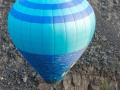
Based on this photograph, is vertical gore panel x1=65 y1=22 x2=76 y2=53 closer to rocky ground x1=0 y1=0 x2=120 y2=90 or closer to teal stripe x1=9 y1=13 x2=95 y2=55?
teal stripe x1=9 y1=13 x2=95 y2=55

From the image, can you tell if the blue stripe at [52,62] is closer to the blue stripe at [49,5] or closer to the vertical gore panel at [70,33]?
the vertical gore panel at [70,33]

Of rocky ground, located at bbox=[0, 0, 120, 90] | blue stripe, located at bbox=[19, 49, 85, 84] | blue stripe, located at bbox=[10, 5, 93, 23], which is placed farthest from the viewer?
rocky ground, located at bbox=[0, 0, 120, 90]

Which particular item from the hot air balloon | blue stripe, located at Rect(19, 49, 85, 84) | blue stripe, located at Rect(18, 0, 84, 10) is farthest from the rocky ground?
blue stripe, located at Rect(18, 0, 84, 10)

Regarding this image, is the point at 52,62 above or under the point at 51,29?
under

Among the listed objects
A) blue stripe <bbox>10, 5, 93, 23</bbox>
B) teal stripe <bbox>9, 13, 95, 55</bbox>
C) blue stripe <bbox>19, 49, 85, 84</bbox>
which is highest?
blue stripe <bbox>10, 5, 93, 23</bbox>

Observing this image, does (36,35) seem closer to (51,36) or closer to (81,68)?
(51,36)

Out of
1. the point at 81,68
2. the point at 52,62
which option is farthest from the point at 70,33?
the point at 81,68

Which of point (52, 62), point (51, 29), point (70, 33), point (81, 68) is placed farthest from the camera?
point (81, 68)

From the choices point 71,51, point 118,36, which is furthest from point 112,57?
point 71,51
